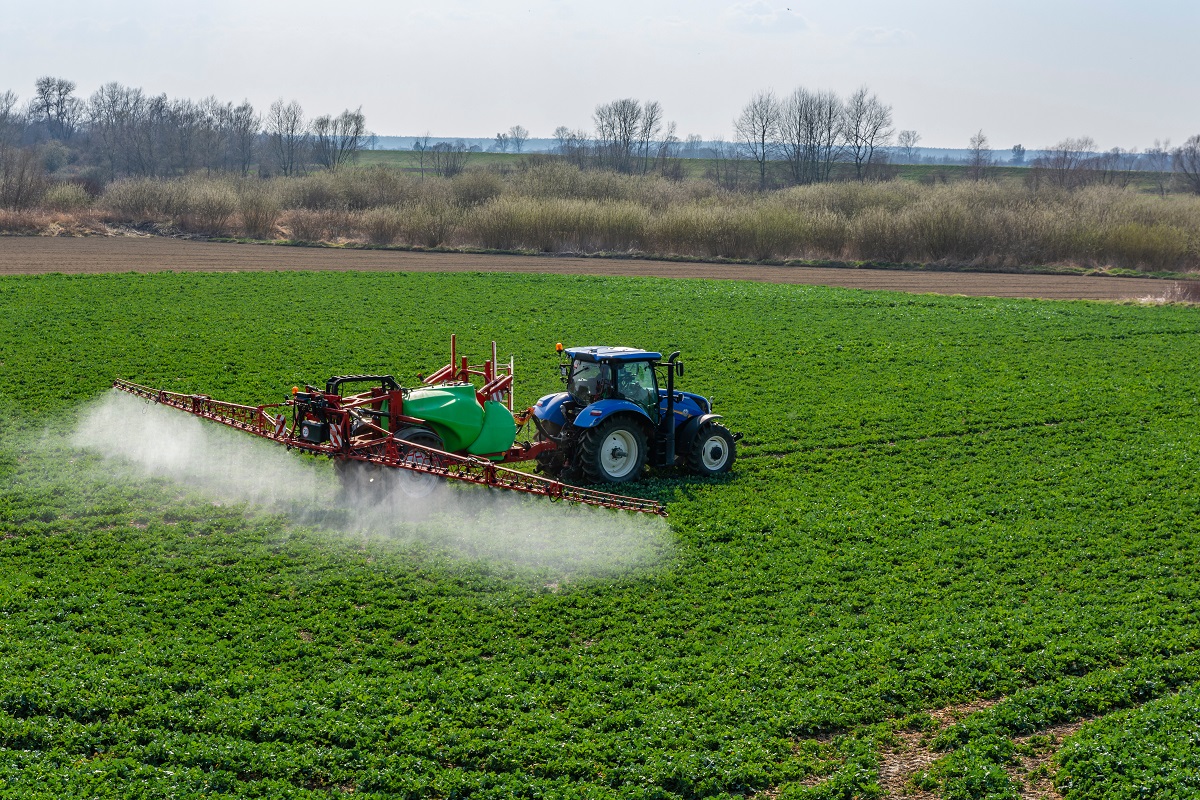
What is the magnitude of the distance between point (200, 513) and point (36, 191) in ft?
216

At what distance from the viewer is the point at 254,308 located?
32594 millimetres

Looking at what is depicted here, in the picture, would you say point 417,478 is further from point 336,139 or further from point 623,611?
point 336,139

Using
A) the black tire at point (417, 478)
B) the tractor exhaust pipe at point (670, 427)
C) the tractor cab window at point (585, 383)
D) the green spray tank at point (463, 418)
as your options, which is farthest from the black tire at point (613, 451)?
the black tire at point (417, 478)

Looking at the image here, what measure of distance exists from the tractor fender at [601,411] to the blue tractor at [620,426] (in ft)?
0.05

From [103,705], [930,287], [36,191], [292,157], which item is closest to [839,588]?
[103,705]

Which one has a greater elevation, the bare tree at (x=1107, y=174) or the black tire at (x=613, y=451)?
the bare tree at (x=1107, y=174)

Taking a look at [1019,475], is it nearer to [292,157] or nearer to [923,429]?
[923,429]

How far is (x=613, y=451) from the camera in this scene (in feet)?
52.9

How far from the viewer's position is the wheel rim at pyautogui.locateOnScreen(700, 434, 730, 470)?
55.1ft

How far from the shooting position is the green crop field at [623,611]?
866cm

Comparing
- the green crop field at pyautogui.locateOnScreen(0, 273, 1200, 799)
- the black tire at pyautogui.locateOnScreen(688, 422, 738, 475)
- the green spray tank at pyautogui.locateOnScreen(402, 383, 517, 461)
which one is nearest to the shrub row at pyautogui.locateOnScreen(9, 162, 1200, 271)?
the green crop field at pyautogui.locateOnScreen(0, 273, 1200, 799)

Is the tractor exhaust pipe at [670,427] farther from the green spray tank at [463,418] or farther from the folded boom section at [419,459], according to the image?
the green spray tank at [463,418]

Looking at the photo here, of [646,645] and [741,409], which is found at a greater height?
[741,409]

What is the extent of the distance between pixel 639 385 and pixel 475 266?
3607cm
